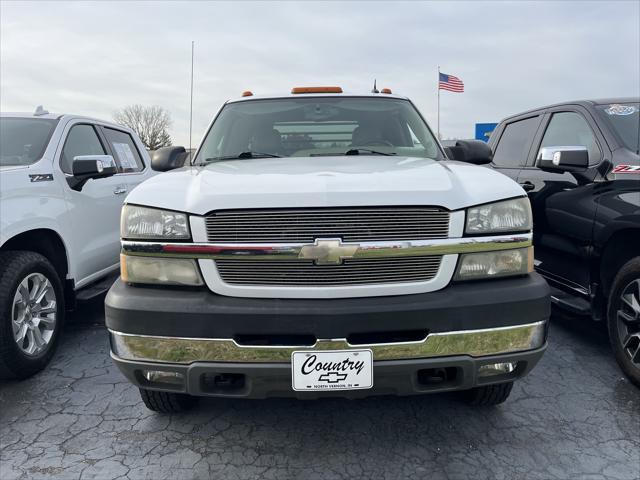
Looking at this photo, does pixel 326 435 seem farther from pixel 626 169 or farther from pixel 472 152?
pixel 626 169

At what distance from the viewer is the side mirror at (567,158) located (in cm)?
355

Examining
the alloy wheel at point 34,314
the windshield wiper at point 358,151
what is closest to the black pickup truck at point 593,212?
the windshield wiper at point 358,151

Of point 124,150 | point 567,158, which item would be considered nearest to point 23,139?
point 124,150

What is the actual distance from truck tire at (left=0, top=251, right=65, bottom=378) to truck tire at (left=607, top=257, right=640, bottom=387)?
3.89 metres

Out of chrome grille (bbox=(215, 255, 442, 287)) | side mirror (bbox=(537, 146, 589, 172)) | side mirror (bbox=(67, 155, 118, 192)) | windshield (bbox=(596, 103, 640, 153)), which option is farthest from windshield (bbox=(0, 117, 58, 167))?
windshield (bbox=(596, 103, 640, 153))

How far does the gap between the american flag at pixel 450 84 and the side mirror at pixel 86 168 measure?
1977 centimetres

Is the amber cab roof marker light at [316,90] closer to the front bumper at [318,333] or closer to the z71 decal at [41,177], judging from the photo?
the z71 decal at [41,177]

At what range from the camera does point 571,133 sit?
13.8 ft

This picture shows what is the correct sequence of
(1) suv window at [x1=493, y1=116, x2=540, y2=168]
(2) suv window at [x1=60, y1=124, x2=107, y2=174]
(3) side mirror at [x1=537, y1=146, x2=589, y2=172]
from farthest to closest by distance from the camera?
(1) suv window at [x1=493, y1=116, x2=540, y2=168] → (2) suv window at [x1=60, y1=124, x2=107, y2=174] → (3) side mirror at [x1=537, y1=146, x2=589, y2=172]

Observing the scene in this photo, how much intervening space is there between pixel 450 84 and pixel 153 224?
71.1 ft

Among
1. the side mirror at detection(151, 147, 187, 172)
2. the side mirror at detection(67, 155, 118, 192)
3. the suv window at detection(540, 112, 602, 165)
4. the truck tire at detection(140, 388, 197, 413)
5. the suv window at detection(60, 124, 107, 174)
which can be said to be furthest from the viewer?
the suv window at detection(60, 124, 107, 174)

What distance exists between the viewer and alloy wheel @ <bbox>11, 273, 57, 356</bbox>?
3305 millimetres

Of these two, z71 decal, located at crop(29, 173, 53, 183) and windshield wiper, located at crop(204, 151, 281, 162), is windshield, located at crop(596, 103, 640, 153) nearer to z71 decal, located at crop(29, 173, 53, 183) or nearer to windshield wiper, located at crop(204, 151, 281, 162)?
windshield wiper, located at crop(204, 151, 281, 162)

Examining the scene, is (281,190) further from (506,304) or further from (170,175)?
(506,304)
